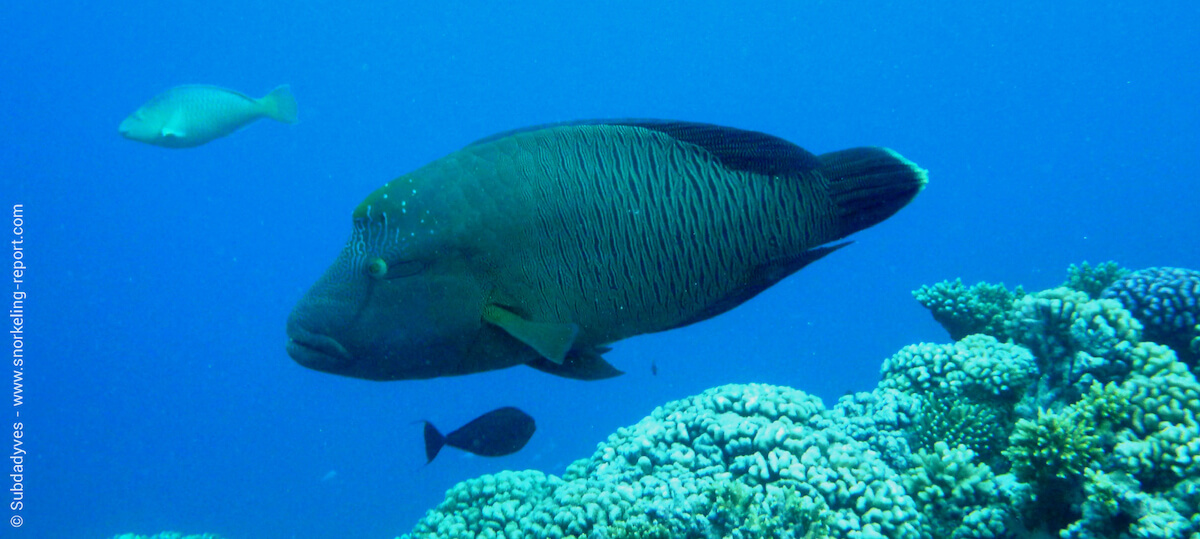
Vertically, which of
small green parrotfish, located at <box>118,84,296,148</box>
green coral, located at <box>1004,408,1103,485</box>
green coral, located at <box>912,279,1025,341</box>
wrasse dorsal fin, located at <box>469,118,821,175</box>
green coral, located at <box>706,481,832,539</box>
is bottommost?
green coral, located at <box>706,481,832,539</box>

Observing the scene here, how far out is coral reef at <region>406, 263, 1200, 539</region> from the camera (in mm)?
3018

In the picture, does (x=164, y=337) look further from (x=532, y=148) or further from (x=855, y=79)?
(x=855, y=79)

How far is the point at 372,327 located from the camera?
189 centimetres

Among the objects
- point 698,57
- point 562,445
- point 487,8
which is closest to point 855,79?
point 698,57

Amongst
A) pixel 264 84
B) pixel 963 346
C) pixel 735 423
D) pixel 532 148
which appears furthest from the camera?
pixel 264 84

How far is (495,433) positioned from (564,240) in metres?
3.75

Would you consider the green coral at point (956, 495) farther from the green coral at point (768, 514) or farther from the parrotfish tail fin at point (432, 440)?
the parrotfish tail fin at point (432, 440)

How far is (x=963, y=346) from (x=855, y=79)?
8615cm

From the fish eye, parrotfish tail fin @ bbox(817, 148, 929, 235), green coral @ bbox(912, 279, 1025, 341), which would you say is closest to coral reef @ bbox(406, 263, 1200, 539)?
green coral @ bbox(912, 279, 1025, 341)

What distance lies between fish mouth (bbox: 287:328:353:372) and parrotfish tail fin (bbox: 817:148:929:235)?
1659mm

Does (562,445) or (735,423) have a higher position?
(562,445)

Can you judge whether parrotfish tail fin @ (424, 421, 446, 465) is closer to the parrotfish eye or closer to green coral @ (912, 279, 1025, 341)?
the parrotfish eye

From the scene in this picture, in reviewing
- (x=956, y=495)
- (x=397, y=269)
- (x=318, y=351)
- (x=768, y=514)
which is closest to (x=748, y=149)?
(x=397, y=269)

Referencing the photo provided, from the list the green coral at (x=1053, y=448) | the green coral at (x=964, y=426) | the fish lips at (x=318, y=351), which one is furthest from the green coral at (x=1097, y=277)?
the fish lips at (x=318, y=351)
